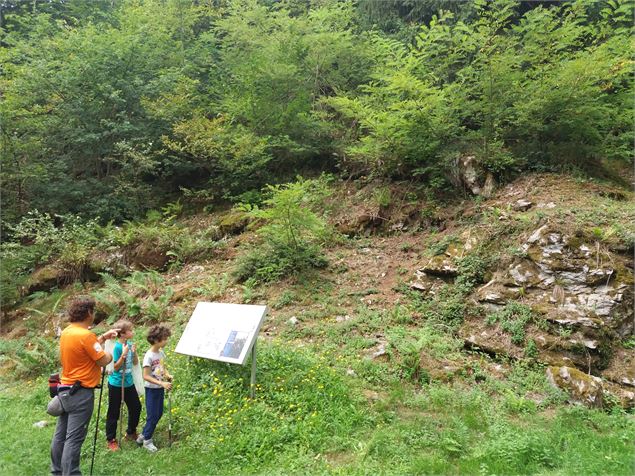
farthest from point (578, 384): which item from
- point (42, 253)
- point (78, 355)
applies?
point (42, 253)

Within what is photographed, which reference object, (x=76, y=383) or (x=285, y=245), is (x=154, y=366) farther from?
(x=285, y=245)

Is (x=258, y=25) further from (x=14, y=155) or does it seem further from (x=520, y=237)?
(x=520, y=237)

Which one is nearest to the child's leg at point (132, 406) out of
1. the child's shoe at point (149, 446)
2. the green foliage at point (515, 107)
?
the child's shoe at point (149, 446)

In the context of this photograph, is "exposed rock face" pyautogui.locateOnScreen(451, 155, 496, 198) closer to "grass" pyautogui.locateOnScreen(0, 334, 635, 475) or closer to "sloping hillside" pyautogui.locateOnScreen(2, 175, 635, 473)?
"sloping hillside" pyautogui.locateOnScreen(2, 175, 635, 473)

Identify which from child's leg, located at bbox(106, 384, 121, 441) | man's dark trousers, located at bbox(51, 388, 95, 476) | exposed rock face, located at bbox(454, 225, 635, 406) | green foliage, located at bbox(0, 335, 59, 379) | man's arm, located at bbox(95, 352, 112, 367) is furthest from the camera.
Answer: green foliage, located at bbox(0, 335, 59, 379)

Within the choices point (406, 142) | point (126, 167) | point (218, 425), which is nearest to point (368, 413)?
point (218, 425)

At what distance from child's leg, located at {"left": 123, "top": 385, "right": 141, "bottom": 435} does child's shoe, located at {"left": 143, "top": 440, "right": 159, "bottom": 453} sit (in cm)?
34

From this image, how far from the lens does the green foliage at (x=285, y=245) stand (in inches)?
373

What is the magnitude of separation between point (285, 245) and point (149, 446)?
5.98 meters

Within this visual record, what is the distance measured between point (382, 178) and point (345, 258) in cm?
366

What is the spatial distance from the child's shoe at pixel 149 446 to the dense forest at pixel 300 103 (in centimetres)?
916

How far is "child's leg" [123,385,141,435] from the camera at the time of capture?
5.01 meters

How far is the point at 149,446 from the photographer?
4.84 metres

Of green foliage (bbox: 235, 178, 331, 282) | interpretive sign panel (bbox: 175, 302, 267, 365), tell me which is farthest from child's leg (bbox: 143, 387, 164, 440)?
green foliage (bbox: 235, 178, 331, 282)
